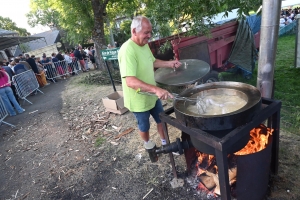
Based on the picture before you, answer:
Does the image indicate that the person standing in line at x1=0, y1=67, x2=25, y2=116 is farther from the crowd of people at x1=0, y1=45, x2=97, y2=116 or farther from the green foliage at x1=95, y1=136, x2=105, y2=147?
the green foliage at x1=95, y1=136, x2=105, y2=147

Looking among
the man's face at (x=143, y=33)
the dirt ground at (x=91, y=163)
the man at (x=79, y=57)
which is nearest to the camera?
the man's face at (x=143, y=33)

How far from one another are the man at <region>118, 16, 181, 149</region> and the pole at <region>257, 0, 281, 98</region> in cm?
125

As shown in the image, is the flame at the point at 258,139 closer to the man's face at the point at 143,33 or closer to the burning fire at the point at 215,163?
the burning fire at the point at 215,163

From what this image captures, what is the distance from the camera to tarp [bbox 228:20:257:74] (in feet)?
23.6

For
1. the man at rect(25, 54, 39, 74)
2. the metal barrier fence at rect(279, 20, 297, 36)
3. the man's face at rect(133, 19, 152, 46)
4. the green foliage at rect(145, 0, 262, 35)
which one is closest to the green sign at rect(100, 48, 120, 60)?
the green foliage at rect(145, 0, 262, 35)

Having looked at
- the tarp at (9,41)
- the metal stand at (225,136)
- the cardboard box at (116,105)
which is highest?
the tarp at (9,41)

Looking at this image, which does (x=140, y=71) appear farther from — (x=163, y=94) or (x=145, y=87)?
(x=163, y=94)

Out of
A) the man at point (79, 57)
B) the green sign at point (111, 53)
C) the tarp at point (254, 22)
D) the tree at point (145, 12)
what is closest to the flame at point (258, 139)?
the tree at point (145, 12)

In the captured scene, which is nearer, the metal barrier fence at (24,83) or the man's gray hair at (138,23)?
the man's gray hair at (138,23)

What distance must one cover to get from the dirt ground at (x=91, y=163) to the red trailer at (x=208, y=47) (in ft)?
7.46

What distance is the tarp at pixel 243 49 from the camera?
23.6 ft

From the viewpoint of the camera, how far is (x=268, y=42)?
238 cm

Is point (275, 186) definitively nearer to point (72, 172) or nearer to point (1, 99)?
point (72, 172)

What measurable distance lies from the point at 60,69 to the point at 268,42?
1338 centimetres
